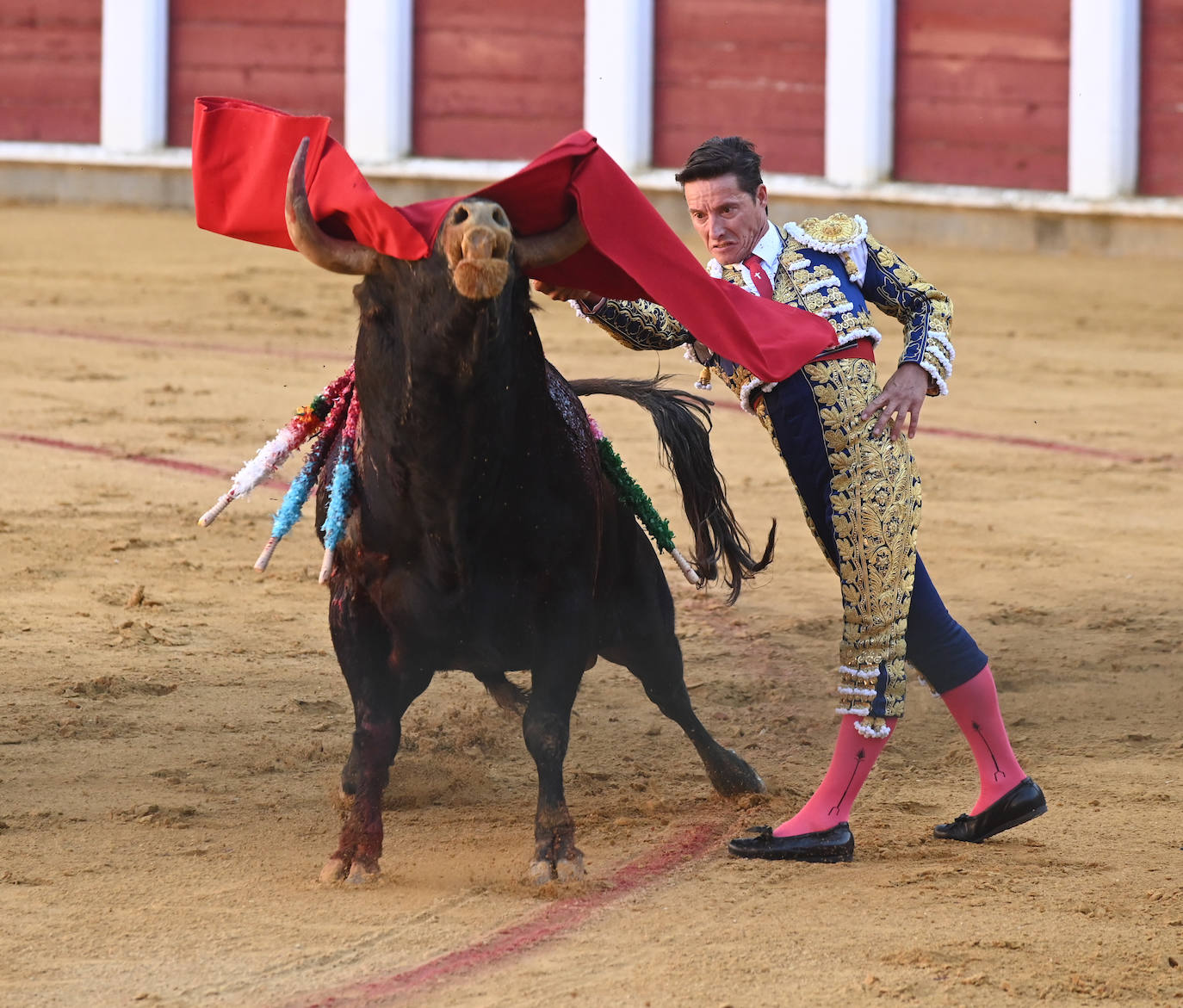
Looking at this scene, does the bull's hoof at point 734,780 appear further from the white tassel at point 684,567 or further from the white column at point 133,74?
the white column at point 133,74

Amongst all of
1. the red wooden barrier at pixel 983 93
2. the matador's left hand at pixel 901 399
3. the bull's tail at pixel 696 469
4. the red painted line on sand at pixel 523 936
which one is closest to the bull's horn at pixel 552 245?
the matador's left hand at pixel 901 399

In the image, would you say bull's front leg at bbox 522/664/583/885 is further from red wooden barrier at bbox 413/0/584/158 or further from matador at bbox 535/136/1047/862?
red wooden barrier at bbox 413/0/584/158

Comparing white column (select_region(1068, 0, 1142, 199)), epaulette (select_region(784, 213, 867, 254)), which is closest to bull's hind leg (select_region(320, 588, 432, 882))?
epaulette (select_region(784, 213, 867, 254))

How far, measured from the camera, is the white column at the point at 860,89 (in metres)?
12.0

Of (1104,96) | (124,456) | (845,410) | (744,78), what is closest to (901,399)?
(845,410)

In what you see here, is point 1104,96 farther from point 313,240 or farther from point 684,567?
point 313,240

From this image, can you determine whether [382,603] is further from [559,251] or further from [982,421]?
[982,421]

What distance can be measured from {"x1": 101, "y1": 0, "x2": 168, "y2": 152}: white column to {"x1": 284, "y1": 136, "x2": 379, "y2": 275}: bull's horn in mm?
10962

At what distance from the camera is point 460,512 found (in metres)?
2.98

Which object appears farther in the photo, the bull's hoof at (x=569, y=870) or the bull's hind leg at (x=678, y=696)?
the bull's hind leg at (x=678, y=696)

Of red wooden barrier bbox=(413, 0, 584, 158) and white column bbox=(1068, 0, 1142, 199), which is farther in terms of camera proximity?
red wooden barrier bbox=(413, 0, 584, 158)

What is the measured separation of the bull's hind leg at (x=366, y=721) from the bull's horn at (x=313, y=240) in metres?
0.63

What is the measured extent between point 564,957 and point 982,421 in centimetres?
542

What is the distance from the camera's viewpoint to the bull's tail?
389cm
